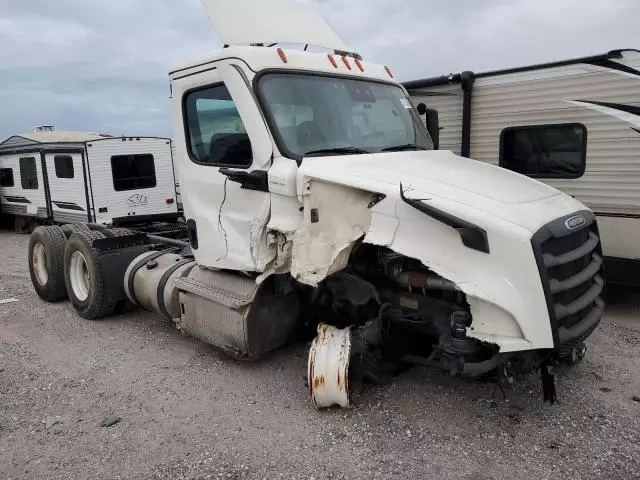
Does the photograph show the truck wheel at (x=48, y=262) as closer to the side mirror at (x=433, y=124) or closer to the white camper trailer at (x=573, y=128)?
the side mirror at (x=433, y=124)

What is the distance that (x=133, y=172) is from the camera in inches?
525

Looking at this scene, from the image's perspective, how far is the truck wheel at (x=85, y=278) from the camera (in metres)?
6.28

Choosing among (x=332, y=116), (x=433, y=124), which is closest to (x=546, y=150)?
(x=433, y=124)

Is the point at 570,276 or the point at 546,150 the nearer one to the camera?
the point at 570,276

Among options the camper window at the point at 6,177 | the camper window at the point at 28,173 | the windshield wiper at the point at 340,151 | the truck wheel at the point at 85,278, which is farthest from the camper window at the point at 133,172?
the windshield wiper at the point at 340,151

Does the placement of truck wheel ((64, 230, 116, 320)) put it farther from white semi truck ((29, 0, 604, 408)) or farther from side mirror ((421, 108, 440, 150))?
side mirror ((421, 108, 440, 150))

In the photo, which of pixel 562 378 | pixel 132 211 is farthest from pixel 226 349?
pixel 132 211

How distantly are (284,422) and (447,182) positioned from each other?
2063mm

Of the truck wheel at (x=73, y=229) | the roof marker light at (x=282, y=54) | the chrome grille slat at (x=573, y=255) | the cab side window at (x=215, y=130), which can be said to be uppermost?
the roof marker light at (x=282, y=54)

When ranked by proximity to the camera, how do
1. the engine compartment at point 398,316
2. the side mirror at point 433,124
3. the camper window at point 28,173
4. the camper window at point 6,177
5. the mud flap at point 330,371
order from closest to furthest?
the engine compartment at point 398,316 → the mud flap at point 330,371 → the side mirror at point 433,124 → the camper window at point 28,173 → the camper window at point 6,177

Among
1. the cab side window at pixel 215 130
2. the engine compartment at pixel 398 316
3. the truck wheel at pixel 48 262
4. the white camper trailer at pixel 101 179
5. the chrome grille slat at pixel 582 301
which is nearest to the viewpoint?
the chrome grille slat at pixel 582 301

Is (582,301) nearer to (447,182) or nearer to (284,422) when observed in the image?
(447,182)

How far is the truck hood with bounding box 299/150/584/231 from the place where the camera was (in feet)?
11.3

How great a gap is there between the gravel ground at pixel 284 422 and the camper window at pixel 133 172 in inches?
324
